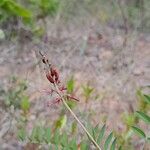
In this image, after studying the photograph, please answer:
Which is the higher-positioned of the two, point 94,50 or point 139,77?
point 94,50

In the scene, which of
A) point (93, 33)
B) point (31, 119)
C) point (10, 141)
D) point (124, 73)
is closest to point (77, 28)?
point (93, 33)

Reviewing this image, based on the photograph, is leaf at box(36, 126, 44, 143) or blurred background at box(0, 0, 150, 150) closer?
leaf at box(36, 126, 44, 143)

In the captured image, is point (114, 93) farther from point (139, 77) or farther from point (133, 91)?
point (139, 77)

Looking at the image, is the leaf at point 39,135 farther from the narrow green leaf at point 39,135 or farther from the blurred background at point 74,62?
the blurred background at point 74,62

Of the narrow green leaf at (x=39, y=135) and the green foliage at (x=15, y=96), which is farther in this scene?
the green foliage at (x=15, y=96)

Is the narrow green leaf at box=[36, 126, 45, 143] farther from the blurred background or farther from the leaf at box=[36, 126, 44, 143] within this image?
the blurred background

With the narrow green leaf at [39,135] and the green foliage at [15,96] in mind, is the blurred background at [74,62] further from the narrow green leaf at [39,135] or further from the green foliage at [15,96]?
the narrow green leaf at [39,135]

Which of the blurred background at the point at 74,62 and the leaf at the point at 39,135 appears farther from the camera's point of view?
the blurred background at the point at 74,62

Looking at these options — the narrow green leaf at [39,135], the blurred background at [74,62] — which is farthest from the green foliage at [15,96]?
the narrow green leaf at [39,135]

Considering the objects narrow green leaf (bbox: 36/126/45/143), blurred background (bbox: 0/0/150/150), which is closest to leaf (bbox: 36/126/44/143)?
narrow green leaf (bbox: 36/126/45/143)
